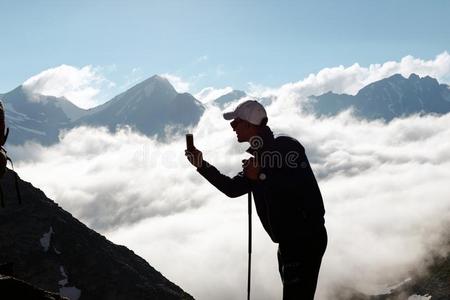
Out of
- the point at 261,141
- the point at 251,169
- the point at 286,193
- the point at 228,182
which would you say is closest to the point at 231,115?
the point at 261,141

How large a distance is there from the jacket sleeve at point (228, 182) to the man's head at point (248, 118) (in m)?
0.67

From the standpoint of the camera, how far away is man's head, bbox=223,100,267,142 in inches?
268

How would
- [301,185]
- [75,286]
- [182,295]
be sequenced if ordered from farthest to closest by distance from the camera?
1. [182,295]
2. [75,286]
3. [301,185]

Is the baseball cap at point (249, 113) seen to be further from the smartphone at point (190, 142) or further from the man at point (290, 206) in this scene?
the smartphone at point (190, 142)

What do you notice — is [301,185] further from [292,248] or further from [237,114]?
[237,114]

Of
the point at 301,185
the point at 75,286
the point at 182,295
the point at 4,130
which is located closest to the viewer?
the point at 301,185

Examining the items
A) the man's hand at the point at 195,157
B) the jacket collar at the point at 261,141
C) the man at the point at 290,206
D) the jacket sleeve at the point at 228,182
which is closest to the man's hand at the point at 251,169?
the man at the point at 290,206

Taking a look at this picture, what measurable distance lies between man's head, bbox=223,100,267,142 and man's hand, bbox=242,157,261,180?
13.6 inches

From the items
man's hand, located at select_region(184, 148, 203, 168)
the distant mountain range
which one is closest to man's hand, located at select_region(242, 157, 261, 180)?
man's hand, located at select_region(184, 148, 203, 168)

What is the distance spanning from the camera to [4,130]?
282 inches

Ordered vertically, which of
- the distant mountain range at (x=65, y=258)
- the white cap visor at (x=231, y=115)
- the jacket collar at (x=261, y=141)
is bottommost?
the jacket collar at (x=261, y=141)

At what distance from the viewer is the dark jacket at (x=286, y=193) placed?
643 centimetres

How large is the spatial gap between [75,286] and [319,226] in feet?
462

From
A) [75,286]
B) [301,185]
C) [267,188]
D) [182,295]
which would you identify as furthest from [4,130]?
[182,295]
